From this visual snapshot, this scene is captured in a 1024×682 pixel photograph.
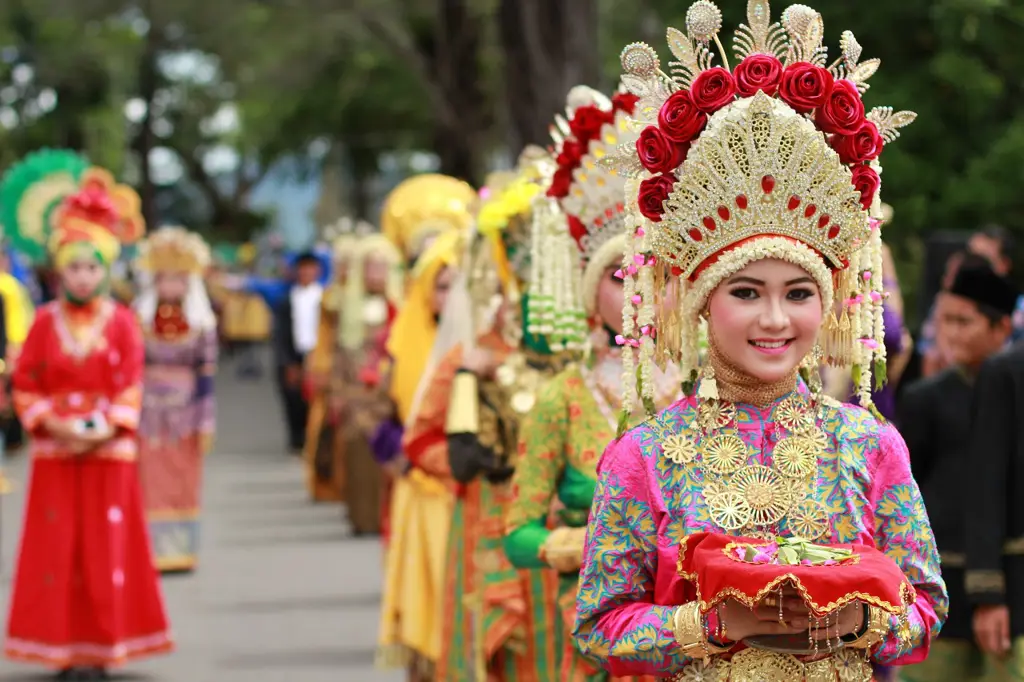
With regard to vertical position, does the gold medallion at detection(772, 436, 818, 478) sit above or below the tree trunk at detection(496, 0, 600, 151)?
below

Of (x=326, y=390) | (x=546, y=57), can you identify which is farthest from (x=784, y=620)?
(x=326, y=390)

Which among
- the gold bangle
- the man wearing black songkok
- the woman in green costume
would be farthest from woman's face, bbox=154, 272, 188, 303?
the woman in green costume

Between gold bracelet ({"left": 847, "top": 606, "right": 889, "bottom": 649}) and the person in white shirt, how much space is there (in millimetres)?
17373

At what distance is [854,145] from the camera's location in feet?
14.0

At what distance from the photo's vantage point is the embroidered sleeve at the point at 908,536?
13.7 ft

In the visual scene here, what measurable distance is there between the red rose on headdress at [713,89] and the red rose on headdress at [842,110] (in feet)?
0.63

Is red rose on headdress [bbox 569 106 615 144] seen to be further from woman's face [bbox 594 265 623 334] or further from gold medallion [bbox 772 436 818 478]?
gold medallion [bbox 772 436 818 478]

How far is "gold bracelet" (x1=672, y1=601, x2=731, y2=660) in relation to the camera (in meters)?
4.02

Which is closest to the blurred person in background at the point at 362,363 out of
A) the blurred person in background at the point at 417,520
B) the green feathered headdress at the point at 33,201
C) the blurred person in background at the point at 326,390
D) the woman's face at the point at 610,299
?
the blurred person in background at the point at 326,390

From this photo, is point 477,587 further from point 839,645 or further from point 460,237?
point 839,645

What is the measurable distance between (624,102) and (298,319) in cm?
1603

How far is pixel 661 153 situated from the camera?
4.29 m

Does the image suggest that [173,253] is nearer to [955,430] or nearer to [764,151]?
[955,430]

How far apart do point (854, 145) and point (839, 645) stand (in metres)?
1.01
